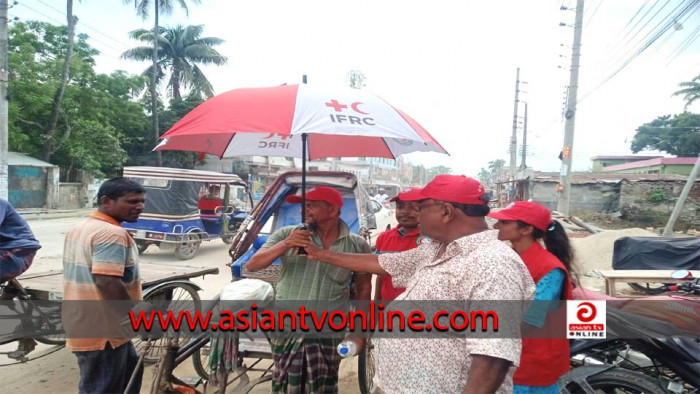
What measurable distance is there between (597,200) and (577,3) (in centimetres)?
1028

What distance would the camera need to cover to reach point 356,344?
2307 mm

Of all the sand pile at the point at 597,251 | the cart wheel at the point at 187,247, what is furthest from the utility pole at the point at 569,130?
the cart wheel at the point at 187,247

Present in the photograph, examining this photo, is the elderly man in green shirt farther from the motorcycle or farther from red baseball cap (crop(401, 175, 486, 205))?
the motorcycle

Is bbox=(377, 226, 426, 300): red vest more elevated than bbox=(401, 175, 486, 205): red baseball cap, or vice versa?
bbox=(401, 175, 486, 205): red baseball cap

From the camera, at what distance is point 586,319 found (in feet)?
8.56

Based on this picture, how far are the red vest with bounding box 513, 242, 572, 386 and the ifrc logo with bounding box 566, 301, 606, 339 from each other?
0.27m

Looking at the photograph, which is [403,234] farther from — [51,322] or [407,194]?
[51,322]

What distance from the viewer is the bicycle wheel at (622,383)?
251cm

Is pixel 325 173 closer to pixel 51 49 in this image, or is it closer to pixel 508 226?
pixel 508 226

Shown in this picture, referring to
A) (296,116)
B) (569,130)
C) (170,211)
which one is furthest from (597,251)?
(170,211)

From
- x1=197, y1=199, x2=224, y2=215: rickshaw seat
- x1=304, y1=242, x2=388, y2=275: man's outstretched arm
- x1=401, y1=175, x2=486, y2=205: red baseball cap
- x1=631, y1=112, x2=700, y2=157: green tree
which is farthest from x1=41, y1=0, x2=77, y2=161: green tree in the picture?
x1=631, y1=112, x2=700, y2=157: green tree

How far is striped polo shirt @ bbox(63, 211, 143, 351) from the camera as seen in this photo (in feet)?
7.62

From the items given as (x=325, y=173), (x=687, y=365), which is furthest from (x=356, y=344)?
(x=325, y=173)

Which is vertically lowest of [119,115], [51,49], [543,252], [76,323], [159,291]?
[159,291]
